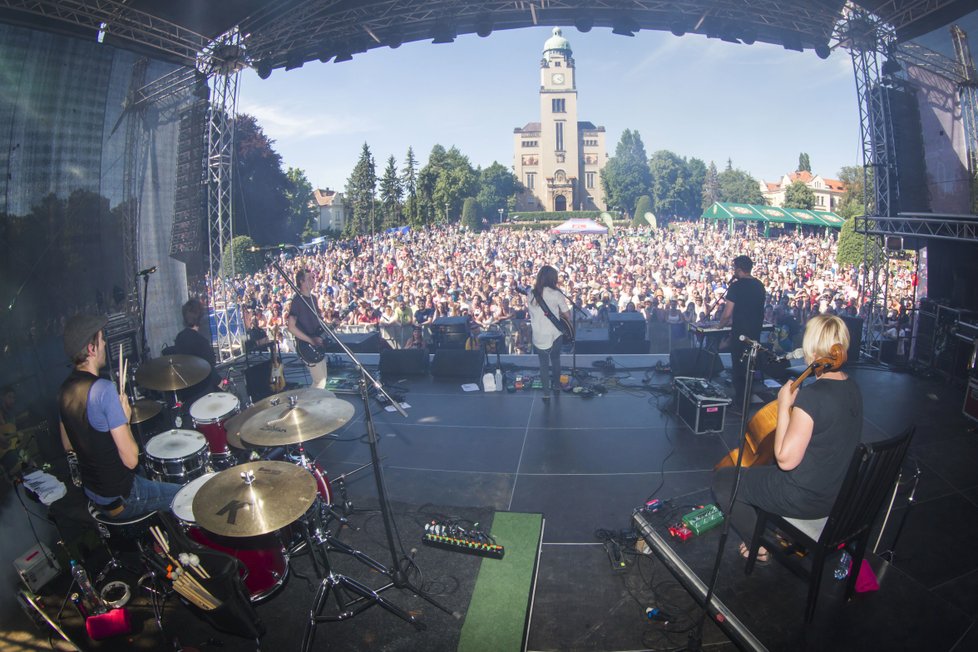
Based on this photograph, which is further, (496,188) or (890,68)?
(496,188)

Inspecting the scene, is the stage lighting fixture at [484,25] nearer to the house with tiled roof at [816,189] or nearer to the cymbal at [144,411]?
the cymbal at [144,411]

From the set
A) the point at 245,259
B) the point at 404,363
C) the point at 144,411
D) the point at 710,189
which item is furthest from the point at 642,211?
the point at 144,411

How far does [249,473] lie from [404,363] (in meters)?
4.55

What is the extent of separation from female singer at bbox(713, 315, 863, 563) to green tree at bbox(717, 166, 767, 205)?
3509cm

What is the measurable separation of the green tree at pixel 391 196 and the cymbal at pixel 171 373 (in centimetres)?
2013

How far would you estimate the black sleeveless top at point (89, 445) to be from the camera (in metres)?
2.65

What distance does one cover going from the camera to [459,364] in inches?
260

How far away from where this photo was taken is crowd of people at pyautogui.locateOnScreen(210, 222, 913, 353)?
31.7 ft

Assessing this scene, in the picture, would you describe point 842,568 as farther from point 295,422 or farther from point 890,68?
point 890,68

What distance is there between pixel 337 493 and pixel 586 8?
7.11 metres

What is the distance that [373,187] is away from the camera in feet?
73.6

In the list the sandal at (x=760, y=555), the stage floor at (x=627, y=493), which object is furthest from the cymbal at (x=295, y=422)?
the sandal at (x=760, y=555)

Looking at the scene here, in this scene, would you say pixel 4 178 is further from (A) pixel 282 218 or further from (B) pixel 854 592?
(A) pixel 282 218

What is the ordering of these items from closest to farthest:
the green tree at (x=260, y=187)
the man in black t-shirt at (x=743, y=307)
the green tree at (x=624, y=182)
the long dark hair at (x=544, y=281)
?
the man in black t-shirt at (x=743, y=307) < the long dark hair at (x=544, y=281) < the green tree at (x=260, y=187) < the green tree at (x=624, y=182)
